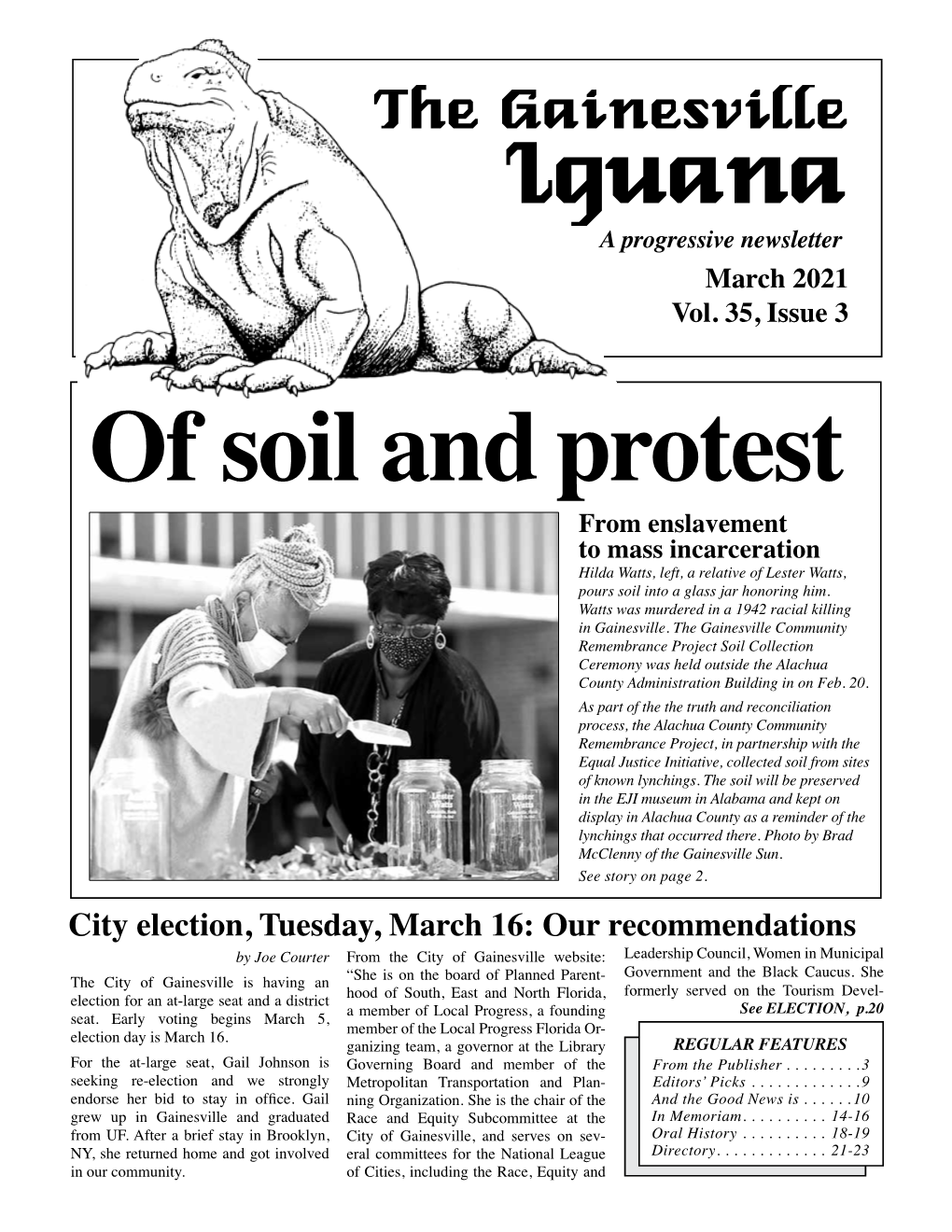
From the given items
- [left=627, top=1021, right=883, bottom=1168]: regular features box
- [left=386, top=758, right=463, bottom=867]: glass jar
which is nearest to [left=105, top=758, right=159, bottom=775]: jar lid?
[left=386, top=758, right=463, bottom=867]: glass jar

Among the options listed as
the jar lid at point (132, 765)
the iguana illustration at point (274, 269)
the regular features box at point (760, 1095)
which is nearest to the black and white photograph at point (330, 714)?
the jar lid at point (132, 765)

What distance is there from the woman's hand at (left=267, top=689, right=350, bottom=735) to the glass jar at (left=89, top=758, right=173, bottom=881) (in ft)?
1.51

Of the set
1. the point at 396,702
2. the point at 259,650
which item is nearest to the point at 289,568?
the point at 259,650

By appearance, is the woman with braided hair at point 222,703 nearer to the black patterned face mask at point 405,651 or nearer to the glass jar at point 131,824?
the glass jar at point 131,824

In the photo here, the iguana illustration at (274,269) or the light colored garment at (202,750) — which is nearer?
the light colored garment at (202,750)

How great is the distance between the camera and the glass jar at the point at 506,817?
4371 millimetres

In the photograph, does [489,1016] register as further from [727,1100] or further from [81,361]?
[81,361]

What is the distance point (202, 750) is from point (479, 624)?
38.8 inches

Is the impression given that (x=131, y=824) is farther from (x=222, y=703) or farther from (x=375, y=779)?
(x=375, y=779)

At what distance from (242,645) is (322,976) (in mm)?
1087

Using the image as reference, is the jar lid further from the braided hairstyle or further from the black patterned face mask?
the black patterned face mask

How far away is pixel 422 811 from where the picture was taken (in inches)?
171

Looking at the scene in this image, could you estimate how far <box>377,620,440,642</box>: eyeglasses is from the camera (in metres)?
4.43

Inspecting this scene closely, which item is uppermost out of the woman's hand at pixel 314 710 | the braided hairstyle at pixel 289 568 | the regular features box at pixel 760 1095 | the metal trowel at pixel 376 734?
the braided hairstyle at pixel 289 568
